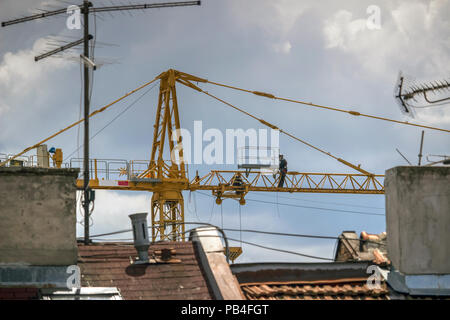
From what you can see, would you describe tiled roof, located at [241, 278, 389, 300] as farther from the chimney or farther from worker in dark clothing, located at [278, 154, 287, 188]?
worker in dark clothing, located at [278, 154, 287, 188]

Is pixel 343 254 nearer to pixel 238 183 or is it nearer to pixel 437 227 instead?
pixel 437 227

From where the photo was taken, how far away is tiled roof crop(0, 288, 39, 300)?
15.8 m

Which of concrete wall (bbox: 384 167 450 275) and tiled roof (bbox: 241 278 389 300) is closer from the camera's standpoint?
concrete wall (bbox: 384 167 450 275)

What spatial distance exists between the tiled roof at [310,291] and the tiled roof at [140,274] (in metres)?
1.22

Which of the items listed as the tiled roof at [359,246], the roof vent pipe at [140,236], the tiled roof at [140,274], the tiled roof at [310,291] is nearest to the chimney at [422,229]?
the tiled roof at [310,291]

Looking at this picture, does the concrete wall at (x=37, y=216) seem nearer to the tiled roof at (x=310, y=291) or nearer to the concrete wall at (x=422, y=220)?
the tiled roof at (x=310, y=291)

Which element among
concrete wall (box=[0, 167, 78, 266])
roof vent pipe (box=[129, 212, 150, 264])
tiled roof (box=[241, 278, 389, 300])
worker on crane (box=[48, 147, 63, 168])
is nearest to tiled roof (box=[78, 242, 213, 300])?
roof vent pipe (box=[129, 212, 150, 264])

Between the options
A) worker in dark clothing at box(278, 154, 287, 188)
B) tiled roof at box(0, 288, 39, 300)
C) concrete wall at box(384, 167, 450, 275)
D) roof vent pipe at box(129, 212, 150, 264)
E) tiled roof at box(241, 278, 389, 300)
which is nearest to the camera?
tiled roof at box(0, 288, 39, 300)

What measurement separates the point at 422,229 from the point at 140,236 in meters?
6.28

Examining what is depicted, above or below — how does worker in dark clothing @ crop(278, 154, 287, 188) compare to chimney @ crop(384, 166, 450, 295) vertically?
above

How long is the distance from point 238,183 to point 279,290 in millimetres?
52975

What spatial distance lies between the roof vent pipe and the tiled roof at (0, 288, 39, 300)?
273cm
